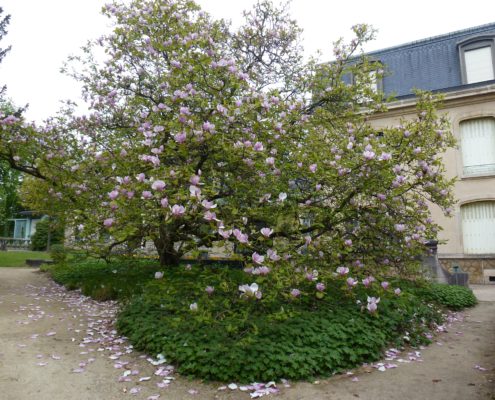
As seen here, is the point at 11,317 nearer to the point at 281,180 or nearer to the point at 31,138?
the point at 31,138

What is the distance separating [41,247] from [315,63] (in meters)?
25.9

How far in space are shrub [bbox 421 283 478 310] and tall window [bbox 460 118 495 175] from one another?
8.97 m

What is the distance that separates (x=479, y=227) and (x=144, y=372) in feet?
51.3

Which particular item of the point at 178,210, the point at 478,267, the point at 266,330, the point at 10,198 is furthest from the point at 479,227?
the point at 10,198

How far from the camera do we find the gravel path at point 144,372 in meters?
3.55

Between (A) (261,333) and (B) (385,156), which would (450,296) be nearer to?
(B) (385,156)

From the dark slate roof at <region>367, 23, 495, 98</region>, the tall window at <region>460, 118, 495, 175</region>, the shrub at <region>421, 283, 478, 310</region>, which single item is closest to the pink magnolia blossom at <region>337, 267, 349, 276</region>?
the shrub at <region>421, 283, 478, 310</region>

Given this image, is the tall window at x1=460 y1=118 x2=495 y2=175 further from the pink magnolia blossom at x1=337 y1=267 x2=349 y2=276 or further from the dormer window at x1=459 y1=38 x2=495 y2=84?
the pink magnolia blossom at x1=337 y1=267 x2=349 y2=276

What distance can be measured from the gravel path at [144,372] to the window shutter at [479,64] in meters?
13.6

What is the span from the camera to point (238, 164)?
5039 mm

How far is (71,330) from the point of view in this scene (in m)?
5.59

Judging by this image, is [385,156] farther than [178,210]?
Yes

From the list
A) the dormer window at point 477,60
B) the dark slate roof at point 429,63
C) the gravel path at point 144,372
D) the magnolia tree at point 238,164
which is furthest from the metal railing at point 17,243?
the dormer window at point 477,60

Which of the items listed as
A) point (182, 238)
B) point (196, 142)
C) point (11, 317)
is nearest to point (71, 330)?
point (11, 317)
